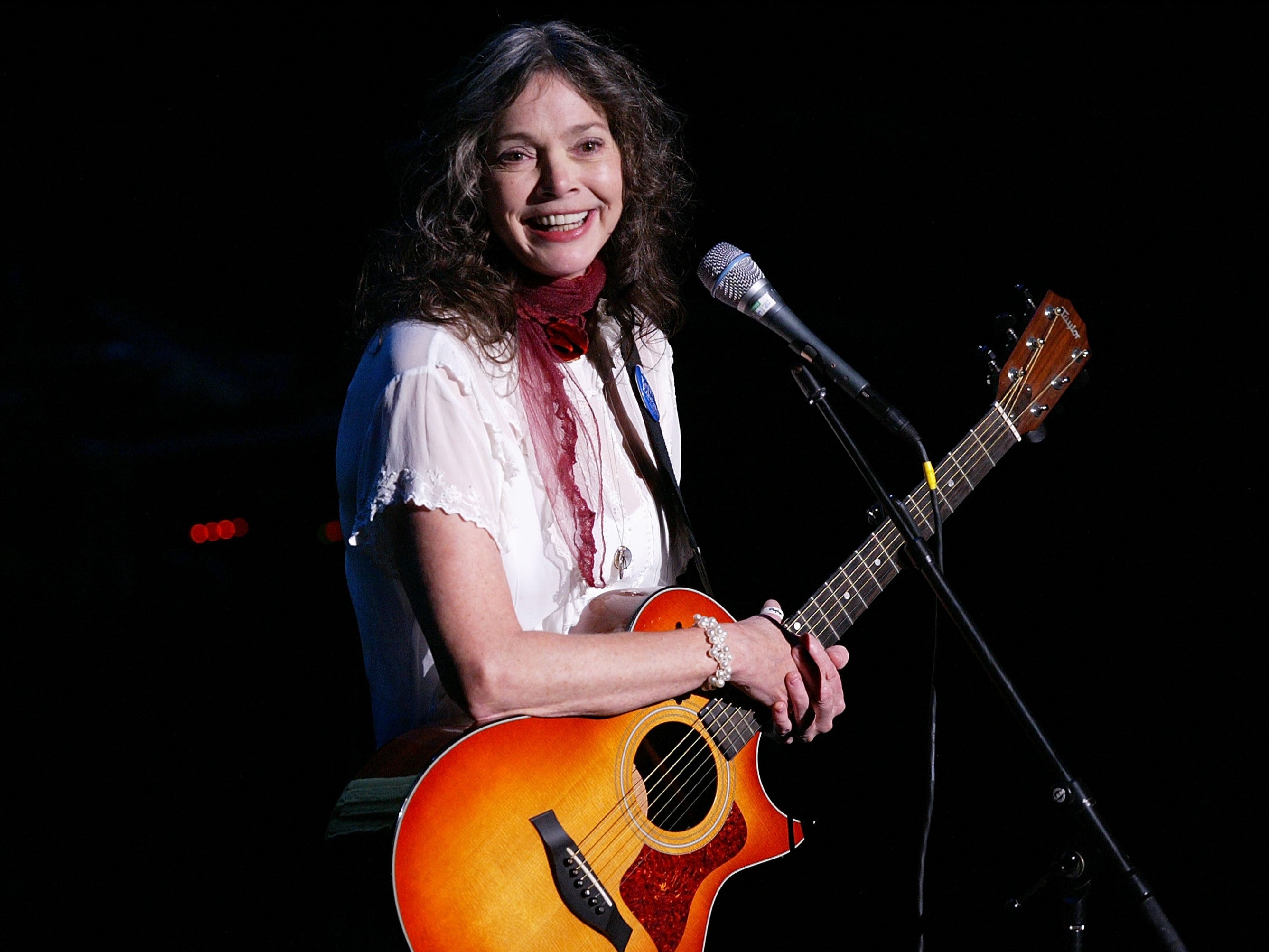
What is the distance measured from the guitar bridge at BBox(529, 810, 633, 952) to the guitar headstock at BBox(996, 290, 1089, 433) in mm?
1305

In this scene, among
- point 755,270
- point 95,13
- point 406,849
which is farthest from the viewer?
point 95,13

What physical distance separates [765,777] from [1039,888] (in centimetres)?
150

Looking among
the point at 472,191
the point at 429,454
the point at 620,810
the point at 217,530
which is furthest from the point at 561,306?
the point at 217,530

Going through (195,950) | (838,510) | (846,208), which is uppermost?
(846,208)

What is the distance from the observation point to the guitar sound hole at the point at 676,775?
69.3 inches

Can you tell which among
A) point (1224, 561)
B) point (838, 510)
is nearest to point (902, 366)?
point (838, 510)

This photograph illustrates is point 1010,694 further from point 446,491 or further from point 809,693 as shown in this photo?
point 446,491

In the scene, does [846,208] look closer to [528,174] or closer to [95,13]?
[528,174]

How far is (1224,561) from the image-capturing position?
2.77 metres

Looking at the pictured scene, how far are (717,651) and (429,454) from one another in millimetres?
619

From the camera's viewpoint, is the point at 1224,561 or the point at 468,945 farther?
the point at 1224,561

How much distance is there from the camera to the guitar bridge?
5.10ft

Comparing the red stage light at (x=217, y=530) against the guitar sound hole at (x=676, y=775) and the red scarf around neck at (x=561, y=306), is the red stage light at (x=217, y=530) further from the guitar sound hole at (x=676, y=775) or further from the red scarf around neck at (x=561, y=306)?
the guitar sound hole at (x=676, y=775)

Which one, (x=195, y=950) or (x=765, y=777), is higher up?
(x=765, y=777)
